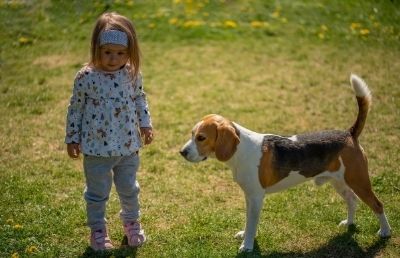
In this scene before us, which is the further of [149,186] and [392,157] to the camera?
[392,157]

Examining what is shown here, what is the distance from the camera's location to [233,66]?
10828mm

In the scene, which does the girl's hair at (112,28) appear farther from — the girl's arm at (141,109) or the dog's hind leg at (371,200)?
the dog's hind leg at (371,200)

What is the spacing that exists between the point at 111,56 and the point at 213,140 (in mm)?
1118

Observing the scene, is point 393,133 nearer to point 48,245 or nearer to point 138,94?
point 138,94

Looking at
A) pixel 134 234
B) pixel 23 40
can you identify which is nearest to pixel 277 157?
pixel 134 234

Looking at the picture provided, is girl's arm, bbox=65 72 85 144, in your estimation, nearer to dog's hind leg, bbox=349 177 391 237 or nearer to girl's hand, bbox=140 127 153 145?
girl's hand, bbox=140 127 153 145

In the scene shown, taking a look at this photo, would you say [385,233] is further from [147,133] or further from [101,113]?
[101,113]

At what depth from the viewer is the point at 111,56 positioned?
4.18 m

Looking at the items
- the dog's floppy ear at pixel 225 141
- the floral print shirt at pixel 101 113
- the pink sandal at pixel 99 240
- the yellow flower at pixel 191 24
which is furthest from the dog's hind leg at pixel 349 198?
the yellow flower at pixel 191 24

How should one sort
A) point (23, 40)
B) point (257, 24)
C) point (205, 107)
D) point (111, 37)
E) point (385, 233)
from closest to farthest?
1. point (111, 37)
2. point (385, 233)
3. point (205, 107)
4. point (23, 40)
5. point (257, 24)

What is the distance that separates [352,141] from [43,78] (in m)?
7.05

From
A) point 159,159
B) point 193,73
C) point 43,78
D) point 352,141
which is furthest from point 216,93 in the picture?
point 352,141

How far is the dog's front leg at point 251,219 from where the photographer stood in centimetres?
448

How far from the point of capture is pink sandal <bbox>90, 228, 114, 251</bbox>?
4562 mm
